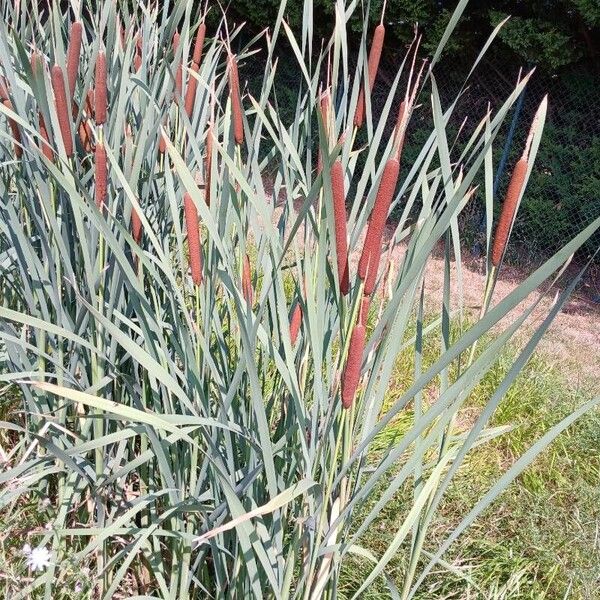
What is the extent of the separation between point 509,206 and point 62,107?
2.10 feet

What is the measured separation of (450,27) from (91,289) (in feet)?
2.21

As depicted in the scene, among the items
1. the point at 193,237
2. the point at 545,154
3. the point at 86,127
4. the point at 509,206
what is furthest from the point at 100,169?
the point at 545,154

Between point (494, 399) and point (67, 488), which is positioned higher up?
point (494, 399)

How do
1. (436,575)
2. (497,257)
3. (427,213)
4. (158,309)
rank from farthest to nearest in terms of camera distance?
(436,575)
(158,309)
(427,213)
(497,257)

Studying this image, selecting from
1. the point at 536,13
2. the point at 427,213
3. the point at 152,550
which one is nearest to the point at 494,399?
the point at 427,213

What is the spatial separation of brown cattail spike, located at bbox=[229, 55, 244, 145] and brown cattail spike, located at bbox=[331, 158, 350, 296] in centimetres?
32

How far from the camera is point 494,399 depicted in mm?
790

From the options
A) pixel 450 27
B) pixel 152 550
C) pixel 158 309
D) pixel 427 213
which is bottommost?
pixel 152 550

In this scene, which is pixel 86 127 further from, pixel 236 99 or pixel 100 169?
pixel 236 99

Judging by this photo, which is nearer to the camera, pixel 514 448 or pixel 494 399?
pixel 494 399

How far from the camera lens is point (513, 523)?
6.34ft

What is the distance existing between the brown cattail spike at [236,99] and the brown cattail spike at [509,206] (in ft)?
1.35

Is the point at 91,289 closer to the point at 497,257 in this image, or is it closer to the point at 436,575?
the point at 497,257

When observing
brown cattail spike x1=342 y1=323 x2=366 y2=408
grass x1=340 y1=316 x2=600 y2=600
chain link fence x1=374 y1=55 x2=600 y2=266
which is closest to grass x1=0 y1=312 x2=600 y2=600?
grass x1=340 y1=316 x2=600 y2=600
